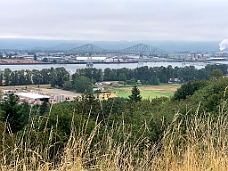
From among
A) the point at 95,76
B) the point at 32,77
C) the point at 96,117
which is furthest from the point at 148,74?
the point at 96,117

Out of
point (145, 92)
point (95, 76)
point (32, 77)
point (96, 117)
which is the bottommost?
point (145, 92)

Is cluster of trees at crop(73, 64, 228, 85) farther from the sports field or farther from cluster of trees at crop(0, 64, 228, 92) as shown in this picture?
the sports field

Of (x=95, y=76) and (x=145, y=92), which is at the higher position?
(x=95, y=76)

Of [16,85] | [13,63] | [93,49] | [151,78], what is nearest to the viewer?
[16,85]

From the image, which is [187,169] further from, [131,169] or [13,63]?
[13,63]

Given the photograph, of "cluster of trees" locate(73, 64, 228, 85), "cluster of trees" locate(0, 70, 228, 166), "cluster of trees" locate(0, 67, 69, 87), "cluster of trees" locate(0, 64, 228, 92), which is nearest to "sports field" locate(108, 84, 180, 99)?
"cluster of trees" locate(0, 64, 228, 92)

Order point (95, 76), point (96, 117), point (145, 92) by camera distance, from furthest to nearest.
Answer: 1. point (95, 76)
2. point (145, 92)
3. point (96, 117)

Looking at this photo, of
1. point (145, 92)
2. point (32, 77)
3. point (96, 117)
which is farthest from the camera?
point (32, 77)

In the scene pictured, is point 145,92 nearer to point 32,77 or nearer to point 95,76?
point 95,76

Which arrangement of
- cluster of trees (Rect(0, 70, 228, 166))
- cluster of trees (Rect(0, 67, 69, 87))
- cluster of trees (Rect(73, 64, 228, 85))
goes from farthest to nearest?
cluster of trees (Rect(73, 64, 228, 85)) → cluster of trees (Rect(0, 67, 69, 87)) → cluster of trees (Rect(0, 70, 228, 166))

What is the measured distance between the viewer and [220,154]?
1.81 m

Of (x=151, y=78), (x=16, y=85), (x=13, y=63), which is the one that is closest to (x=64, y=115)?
(x=16, y=85)

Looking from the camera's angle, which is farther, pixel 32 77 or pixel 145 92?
pixel 32 77

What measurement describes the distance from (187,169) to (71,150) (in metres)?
0.59
